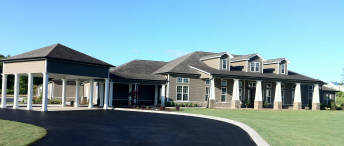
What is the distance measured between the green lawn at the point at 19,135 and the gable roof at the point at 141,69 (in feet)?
70.6

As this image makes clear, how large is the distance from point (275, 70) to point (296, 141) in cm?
3438

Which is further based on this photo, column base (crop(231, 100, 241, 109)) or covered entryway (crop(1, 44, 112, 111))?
column base (crop(231, 100, 241, 109))

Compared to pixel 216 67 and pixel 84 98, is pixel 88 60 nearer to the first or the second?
pixel 84 98

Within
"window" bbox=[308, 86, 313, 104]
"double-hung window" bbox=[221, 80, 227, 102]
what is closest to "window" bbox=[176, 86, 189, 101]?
"double-hung window" bbox=[221, 80, 227, 102]

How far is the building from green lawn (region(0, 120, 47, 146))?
43.8 feet

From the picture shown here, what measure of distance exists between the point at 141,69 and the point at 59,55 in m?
16.4

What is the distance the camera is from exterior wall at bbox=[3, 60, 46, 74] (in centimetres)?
2595

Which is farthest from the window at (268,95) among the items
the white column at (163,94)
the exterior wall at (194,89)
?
the white column at (163,94)

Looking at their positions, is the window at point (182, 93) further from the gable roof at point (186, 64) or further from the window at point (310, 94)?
the window at point (310, 94)

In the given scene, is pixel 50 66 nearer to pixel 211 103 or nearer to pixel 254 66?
pixel 211 103

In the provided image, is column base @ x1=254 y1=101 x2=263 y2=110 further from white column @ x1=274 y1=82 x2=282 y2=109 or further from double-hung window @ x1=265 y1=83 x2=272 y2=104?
double-hung window @ x1=265 y1=83 x2=272 y2=104

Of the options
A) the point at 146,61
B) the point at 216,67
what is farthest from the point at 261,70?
the point at 146,61

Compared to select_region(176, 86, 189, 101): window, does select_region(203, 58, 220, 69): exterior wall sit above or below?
above

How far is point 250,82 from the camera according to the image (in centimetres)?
4219
